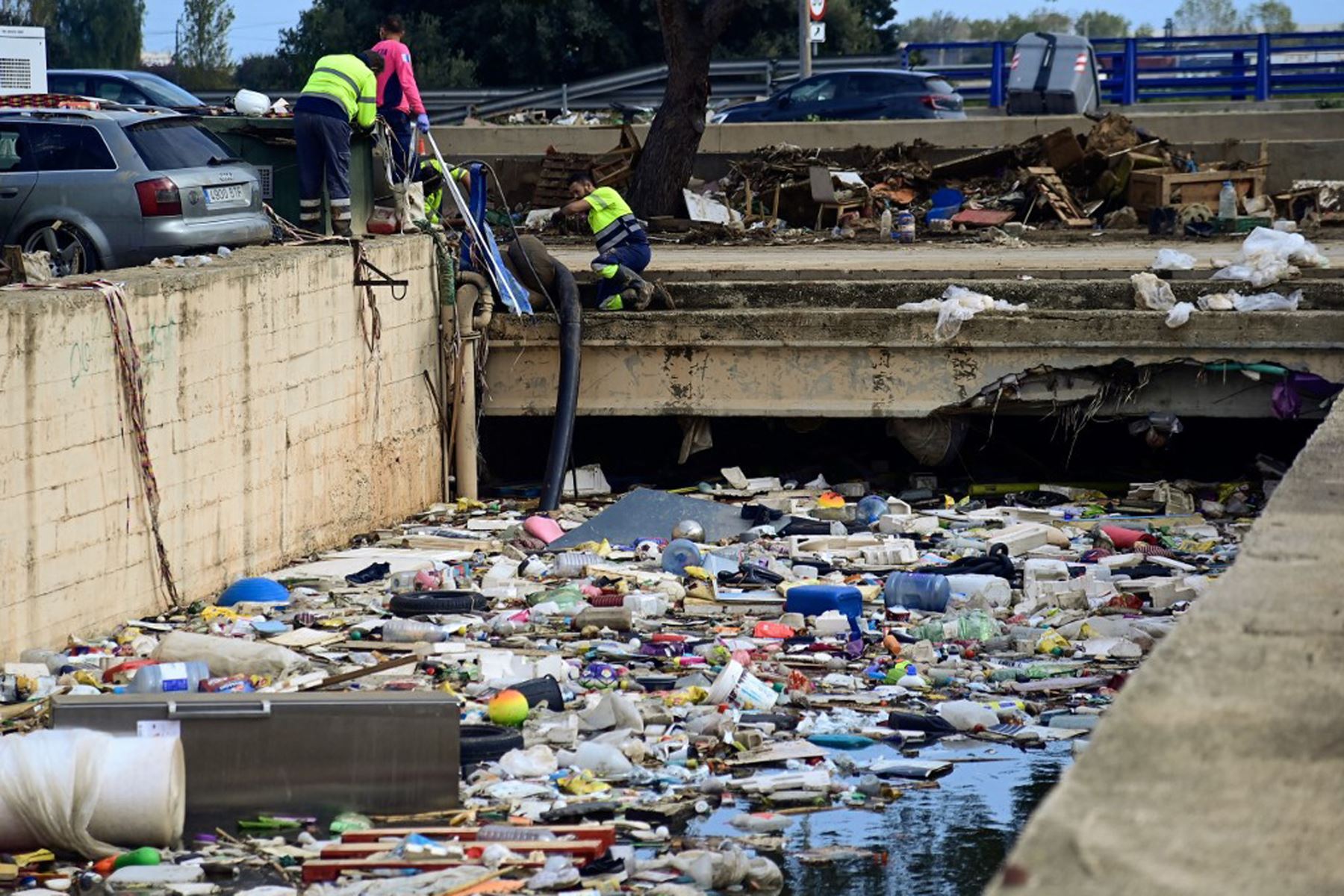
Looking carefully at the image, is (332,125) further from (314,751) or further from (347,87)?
(314,751)

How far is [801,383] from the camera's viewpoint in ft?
48.1

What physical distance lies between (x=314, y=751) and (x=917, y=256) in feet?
36.9

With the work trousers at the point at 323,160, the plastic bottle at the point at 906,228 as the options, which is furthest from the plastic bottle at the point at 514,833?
the plastic bottle at the point at 906,228

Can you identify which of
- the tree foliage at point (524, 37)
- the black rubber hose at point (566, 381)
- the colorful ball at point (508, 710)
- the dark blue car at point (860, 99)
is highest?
the tree foliage at point (524, 37)

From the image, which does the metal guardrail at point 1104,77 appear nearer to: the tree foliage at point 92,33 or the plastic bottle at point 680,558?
the tree foliage at point 92,33

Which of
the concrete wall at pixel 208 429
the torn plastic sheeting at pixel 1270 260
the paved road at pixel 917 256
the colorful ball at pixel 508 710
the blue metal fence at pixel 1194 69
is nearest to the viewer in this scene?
the colorful ball at pixel 508 710

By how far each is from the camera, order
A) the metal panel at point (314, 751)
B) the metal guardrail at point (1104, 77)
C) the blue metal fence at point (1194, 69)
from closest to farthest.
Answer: the metal panel at point (314, 751) < the blue metal fence at point (1194, 69) < the metal guardrail at point (1104, 77)

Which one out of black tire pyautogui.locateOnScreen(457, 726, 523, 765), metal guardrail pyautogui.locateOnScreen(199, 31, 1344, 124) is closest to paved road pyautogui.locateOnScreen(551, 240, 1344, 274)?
black tire pyautogui.locateOnScreen(457, 726, 523, 765)

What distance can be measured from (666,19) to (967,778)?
1370cm

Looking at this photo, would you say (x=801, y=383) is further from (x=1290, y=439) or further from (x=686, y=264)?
(x=1290, y=439)

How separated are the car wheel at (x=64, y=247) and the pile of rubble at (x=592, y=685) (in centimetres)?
278

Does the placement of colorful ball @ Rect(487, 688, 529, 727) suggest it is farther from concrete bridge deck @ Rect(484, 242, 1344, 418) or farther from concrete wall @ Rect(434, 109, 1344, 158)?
concrete wall @ Rect(434, 109, 1344, 158)

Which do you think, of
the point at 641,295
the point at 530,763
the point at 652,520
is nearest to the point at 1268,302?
the point at 641,295

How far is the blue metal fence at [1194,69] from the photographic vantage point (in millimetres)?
34719
